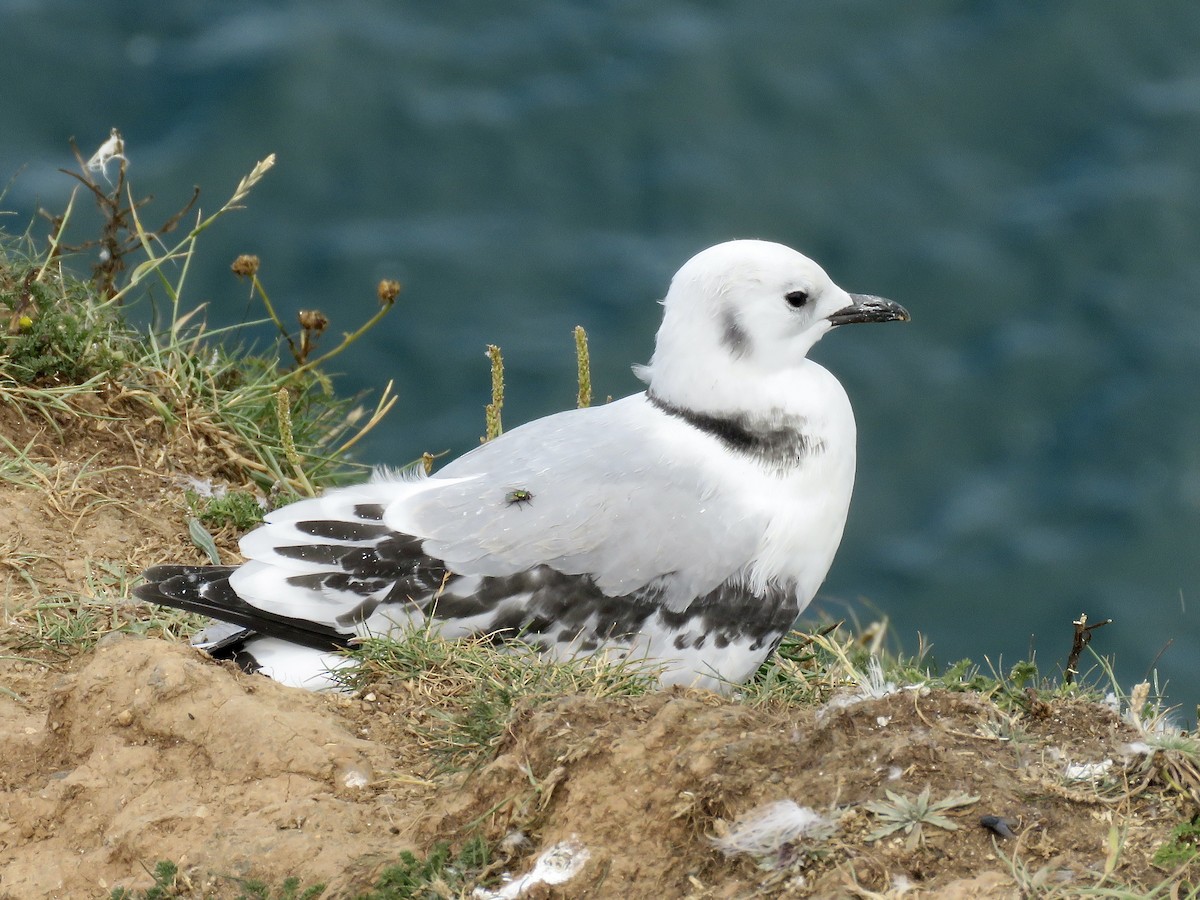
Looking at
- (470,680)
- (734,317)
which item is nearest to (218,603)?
(470,680)

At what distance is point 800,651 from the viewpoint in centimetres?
510

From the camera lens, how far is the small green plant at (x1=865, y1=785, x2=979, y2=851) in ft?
9.55

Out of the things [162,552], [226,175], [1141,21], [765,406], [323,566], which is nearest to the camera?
[323,566]

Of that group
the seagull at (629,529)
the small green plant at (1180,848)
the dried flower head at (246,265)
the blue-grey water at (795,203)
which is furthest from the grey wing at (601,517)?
the blue-grey water at (795,203)

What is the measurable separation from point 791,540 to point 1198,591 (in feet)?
20.7

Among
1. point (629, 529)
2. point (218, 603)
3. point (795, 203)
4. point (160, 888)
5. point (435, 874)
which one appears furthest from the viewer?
point (795, 203)

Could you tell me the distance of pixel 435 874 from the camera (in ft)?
9.94

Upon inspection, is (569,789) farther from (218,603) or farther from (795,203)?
(795,203)

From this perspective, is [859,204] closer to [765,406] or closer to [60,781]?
[765,406]

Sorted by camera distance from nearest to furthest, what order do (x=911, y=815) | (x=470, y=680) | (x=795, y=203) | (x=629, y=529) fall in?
(x=911, y=815), (x=470, y=680), (x=629, y=529), (x=795, y=203)

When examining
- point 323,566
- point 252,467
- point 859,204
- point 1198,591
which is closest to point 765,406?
point 323,566

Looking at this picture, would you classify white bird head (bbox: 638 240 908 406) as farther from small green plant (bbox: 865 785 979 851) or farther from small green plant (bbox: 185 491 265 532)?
small green plant (bbox: 865 785 979 851)

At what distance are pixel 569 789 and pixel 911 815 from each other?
712mm

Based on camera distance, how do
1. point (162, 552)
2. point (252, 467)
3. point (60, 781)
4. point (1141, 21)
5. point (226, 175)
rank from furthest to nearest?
point (1141, 21) → point (226, 175) → point (252, 467) → point (162, 552) → point (60, 781)
